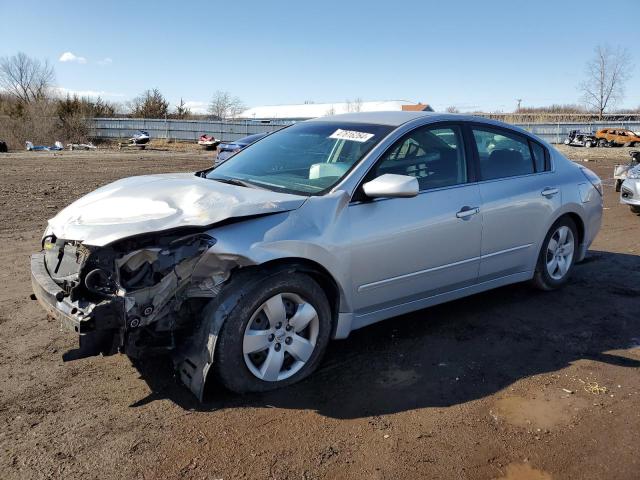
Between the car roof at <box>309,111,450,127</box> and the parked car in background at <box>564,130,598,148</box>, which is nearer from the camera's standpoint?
the car roof at <box>309,111,450,127</box>

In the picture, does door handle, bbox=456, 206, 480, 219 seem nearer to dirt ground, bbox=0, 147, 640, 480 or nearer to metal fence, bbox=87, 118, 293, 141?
dirt ground, bbox=0, 147, 640, 480

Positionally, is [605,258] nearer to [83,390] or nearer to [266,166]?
[266,166]

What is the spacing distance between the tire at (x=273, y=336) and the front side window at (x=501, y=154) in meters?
1.98

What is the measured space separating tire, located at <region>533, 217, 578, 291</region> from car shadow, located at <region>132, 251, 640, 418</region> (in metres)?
0.14

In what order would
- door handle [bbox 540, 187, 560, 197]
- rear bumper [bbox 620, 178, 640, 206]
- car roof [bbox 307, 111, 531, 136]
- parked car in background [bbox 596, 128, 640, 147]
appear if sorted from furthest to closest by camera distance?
1. parked car in background [bbox 596, 128, 640, 147]
2. rear bumper [bbox 620, 178, 640, 206]
3. door handle [bbox 540, 187, 560, 197]
4. car roof [bbox 307, 111, 531, 136]

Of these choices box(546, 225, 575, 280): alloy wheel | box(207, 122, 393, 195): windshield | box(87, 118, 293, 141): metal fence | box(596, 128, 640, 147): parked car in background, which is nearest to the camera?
box(207, 122, 393, 195): windshield

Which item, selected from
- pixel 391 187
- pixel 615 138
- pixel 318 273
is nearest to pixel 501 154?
pixel 391 187

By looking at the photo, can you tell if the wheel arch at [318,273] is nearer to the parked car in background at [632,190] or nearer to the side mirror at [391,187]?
the side mirror at [391,187]

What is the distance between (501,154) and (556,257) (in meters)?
1.30

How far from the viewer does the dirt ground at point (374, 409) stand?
109 inches

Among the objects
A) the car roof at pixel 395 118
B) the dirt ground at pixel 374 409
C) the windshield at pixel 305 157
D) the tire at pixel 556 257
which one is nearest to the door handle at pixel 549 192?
the tire at pixel 556 257

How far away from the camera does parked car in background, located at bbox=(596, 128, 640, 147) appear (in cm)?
3994

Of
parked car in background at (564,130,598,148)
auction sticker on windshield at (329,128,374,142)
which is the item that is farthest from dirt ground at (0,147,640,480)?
parked car in background at (564,130,598,148)

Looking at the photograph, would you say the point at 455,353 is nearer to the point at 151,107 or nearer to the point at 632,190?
the point at 632,190
